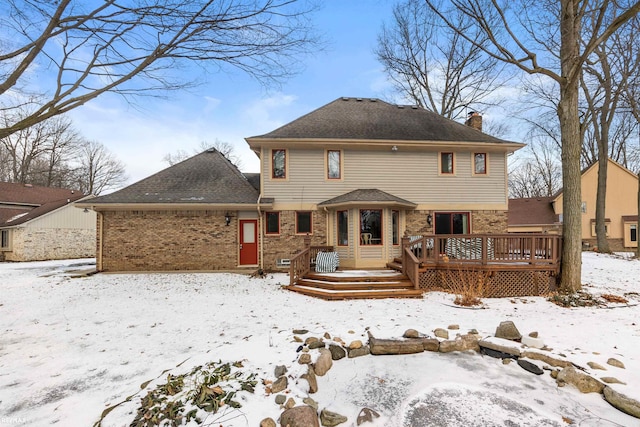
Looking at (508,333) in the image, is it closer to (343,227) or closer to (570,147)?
(570,147)

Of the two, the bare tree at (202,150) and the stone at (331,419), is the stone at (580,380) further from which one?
the bare tree at (202,150)

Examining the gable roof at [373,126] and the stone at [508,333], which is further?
the gable roof at [373,126]

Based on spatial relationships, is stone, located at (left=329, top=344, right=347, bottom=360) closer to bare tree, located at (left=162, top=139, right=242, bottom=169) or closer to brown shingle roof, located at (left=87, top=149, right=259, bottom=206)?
brown shingle roof, located at (left=87, top=149, right=259, bottom=206)

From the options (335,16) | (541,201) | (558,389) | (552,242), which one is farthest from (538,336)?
(541,201)

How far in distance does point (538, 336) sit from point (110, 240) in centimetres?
1345

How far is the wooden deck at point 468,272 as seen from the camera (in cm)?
773

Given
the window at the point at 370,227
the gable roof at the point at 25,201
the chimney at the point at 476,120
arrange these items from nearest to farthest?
1. the window at the point at 370,227
2. the chimney at the point at 476,120
3. the gable roof at the point at 25,201

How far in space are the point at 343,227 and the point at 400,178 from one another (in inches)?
123

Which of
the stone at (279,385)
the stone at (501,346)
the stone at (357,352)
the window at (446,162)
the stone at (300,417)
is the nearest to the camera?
the stone at (300,417)

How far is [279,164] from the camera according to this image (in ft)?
37.1

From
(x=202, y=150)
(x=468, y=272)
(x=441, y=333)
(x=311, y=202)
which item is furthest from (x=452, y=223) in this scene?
(x=202, y=150)

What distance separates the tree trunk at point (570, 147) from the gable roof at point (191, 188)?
Result: 9.77 m

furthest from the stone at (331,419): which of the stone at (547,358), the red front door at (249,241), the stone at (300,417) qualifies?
the red front door at (249,241)

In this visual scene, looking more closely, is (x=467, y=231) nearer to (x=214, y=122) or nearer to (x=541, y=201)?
(x=214, y=122)
